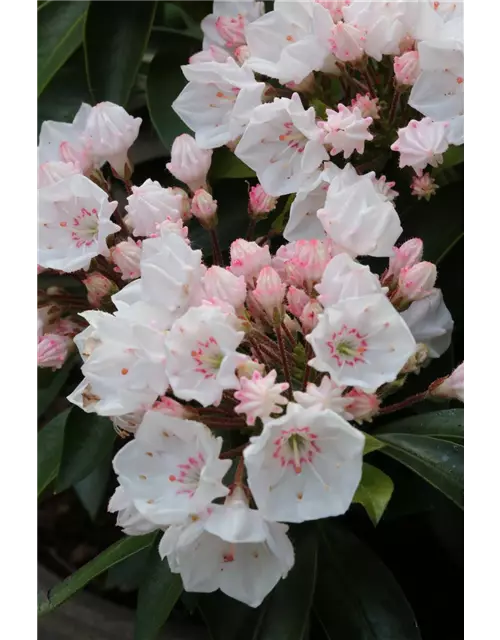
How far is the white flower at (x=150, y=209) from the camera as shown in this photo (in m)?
0.97

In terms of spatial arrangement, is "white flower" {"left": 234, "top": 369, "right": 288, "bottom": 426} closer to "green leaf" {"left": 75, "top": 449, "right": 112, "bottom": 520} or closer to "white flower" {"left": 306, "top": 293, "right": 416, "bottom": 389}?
"white flower" {"left": 306, "top": 293, "right": 416, "bottom": 389}

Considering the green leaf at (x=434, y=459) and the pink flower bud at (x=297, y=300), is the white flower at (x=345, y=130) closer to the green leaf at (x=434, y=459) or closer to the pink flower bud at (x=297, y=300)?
the pink flower bud at (x=297, y=300)

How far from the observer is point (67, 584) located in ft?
3.17

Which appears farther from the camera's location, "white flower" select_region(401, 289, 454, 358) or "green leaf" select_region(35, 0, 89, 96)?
"green leaf" select_region(35, 0, 89, 96)

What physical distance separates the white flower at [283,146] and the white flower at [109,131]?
0.19 metres

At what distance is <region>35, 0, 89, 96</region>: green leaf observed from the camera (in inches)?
49.9

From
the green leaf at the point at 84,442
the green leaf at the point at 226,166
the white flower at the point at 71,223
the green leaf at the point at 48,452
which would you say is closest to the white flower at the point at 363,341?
the white flower at the point at 71,223

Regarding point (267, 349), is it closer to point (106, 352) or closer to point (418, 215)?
point (106, 352)

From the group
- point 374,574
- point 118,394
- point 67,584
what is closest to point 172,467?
point 118,394

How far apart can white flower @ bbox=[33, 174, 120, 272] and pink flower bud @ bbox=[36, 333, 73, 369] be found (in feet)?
0.32

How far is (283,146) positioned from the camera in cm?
102

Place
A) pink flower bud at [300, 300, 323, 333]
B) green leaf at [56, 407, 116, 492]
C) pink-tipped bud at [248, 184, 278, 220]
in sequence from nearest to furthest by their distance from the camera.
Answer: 1. pink flower bud at [300, 300, 323, 333]
2. pink-tipped bud at [248, 184, 278, 220]
3. green leaf at [56, 407, 116, 492]

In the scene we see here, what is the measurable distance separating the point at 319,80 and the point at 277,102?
14cm

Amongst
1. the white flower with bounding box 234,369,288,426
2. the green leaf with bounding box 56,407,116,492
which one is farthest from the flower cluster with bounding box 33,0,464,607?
the green leaf with bounding box 56,407,116,492
